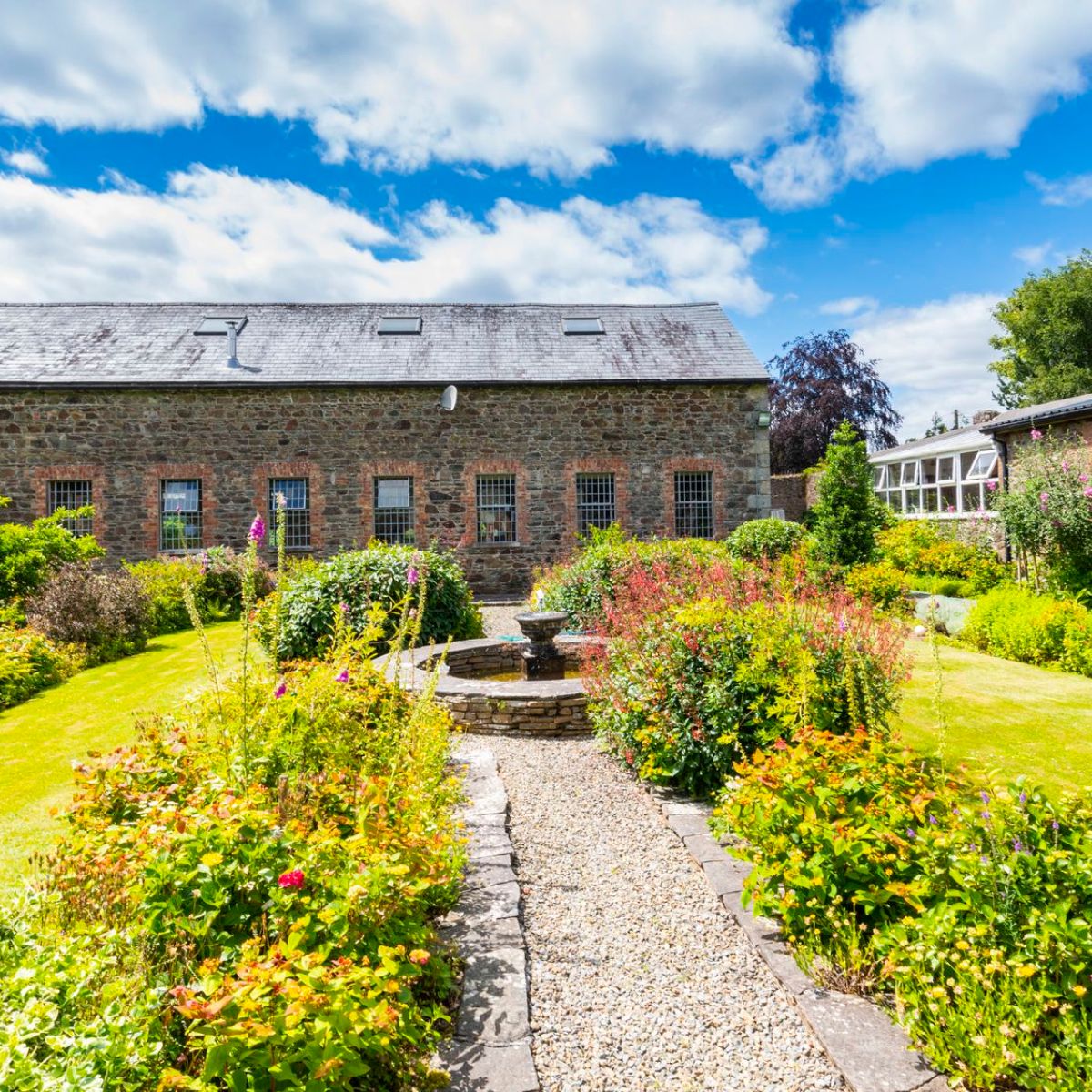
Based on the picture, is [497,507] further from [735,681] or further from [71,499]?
[735,681]

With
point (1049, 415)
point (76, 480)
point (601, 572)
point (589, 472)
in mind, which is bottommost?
point (601, 572)

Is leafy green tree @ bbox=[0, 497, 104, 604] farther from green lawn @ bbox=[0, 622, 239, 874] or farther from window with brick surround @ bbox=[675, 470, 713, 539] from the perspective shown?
window with brick surround @ bbox=[675, 470, 713, 539]

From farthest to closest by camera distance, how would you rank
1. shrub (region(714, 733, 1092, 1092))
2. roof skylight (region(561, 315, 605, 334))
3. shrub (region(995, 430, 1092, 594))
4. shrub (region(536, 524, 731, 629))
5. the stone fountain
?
roof skylight (region(561, 315, 605, 334)) → shrub (region(995, 430, 1092, 594)) → shrub (region(536, 524, 731, 629)) → the stone fountain → shrub (region(714, 733, 1092, 1092))

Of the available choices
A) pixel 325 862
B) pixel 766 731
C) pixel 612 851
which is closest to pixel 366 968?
pixel 325 862

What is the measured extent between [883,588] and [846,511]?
229cm

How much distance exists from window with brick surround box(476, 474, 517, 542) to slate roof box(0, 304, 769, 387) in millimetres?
2143

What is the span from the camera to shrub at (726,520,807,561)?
13484mm

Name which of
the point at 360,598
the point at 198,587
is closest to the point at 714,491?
the point at 360,598

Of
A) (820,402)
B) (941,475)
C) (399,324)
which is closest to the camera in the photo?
(399,324)

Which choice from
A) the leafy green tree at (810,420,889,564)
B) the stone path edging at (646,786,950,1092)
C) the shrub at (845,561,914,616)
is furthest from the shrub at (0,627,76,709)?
the leafy green tree at (810,420,889,564)

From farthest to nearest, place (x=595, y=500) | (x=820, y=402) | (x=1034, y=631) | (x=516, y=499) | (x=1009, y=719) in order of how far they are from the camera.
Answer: (x=820, y=402), (x=595, y=500), (x=516, y=499), (x=1034, y=631), (x=1009, y=719)

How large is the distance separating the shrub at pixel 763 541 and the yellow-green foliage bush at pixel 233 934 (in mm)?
10948

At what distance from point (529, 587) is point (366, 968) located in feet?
43.6

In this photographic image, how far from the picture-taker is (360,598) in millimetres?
8094
